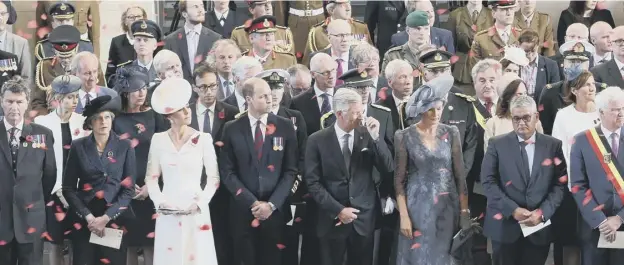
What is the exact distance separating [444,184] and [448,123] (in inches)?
34.5

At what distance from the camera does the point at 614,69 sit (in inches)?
512

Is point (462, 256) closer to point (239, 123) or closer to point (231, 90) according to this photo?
point (239, 123)

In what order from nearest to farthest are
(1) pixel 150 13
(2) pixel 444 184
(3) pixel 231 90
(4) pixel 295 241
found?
(2) pixel 444 184 < (4) pixel 295 241 < (3) pixel 231 90 < (1) pixel 150 13

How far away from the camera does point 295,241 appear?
11617 mm

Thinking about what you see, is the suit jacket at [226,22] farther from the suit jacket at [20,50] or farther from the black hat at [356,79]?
the black hat at [356,79]

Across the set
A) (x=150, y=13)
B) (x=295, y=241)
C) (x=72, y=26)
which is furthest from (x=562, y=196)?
(x=150, y=13)

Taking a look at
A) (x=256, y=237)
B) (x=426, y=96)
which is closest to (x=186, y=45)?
(x=256, y=237)

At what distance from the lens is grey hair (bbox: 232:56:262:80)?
12119 millimetres

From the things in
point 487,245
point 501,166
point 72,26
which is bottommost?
point 487,245

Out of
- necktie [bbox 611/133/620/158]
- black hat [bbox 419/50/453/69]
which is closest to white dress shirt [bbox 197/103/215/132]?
black hat [bbox 419/50/453/69]

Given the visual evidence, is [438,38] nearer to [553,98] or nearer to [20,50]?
[553,98]

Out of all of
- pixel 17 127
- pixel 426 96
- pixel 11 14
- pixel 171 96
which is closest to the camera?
pixel 426 96

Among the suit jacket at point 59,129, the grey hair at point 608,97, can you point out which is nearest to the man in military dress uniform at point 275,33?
the suit jacket at point 59,129

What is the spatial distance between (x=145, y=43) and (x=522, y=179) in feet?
12.7
